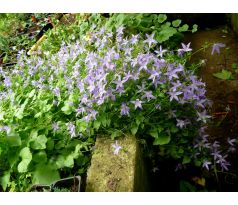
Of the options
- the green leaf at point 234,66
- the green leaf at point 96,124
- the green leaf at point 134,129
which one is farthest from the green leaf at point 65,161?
→ the green leaf at point 234,66

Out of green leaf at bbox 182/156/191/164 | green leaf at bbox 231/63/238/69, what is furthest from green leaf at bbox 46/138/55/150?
green leaf at bbox 231/63/238/69

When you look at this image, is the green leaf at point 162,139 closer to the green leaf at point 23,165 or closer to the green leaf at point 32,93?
the green leaf at point 23,165

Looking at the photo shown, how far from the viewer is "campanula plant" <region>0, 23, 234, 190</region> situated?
1987mm

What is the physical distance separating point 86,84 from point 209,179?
1.17 metres

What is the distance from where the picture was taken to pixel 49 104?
2.34 meters

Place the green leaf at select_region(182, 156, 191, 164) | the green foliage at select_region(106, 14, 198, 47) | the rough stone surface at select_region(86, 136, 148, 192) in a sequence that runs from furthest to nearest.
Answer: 1. the green foliage at select_region(106, 14, 198, 47)
2. the green leaf at select_region(182, 156, 191, 164)
3. the rough stone surface at select_region(86, 136, 148, 192)

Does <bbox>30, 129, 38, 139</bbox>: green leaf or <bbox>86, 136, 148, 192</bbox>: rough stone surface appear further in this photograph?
<bbox>30, 129, 38, 139</bbox>: green leaf

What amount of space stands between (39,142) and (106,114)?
0.44 m

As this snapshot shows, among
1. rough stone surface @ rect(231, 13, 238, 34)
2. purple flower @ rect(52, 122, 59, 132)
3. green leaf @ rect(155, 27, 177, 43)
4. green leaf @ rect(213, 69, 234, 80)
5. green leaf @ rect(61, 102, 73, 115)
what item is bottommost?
purple flower @ rect(52, 122, 59, 132)

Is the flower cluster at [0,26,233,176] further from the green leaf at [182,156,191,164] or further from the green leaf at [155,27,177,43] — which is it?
the green leaf at [155,27,177,43]

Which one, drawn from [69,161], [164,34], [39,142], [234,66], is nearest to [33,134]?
[39,142]

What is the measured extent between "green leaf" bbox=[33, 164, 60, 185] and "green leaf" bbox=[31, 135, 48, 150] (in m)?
0.11

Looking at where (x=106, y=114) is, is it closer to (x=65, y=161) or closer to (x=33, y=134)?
(x=65, y=161)

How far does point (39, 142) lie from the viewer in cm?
214
